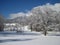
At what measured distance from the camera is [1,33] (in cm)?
655

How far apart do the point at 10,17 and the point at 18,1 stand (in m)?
0.53

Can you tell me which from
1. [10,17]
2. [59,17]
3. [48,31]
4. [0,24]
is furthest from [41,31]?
[10,17]

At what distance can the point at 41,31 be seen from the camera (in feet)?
25.9

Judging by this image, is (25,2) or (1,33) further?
(1,33)

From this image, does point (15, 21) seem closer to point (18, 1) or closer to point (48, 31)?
point (18, 1)

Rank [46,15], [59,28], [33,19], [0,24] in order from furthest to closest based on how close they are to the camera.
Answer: [33,19], [46,15], [59,28], [0,24]

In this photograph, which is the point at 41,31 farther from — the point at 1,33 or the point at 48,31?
the point at 1,33

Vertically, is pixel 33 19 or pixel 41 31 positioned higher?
pixel 33 19

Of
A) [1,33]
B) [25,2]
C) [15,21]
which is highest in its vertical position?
[25,2]

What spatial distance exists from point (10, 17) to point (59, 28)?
2881mm

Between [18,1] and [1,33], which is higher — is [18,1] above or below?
above

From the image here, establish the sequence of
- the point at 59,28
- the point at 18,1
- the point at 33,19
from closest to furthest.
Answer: the point at 18,1 → the point at 59,28 → the point at 33,19

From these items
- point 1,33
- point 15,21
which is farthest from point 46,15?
point 15,21

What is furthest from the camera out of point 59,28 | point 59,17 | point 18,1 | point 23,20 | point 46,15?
point 46,15
